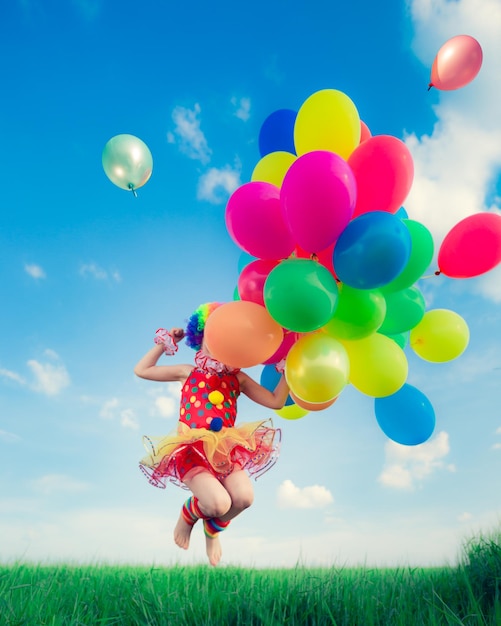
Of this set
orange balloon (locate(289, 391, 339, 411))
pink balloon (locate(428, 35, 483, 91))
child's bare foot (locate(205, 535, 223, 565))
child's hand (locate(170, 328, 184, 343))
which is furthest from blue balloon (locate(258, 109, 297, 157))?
child's bare foot (locate(205, 535, 223, 565))

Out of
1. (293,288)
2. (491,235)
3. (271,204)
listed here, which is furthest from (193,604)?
(491,235)

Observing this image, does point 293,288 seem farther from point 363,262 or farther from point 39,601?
point 39,601

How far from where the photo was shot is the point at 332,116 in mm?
2988

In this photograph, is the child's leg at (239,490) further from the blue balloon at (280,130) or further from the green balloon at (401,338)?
the blue balloon at (280,130)

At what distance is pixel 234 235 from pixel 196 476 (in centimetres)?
142

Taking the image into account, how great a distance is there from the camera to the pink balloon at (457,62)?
373 cm

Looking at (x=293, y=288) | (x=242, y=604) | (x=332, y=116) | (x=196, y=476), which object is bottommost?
(x=242, y=604)

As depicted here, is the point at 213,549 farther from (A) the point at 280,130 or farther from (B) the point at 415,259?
(A) the point at 280,130

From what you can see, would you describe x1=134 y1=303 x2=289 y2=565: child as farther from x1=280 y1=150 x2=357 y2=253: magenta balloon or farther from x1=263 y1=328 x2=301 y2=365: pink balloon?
x1=280 y1=150 x2=357 y2=253: magenta balloon

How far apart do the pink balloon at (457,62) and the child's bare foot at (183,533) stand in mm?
3357

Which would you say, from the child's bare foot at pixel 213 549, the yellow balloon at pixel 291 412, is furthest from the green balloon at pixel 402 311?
the child's bare foot at pixel 213 549

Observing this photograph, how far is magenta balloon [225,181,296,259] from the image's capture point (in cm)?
274

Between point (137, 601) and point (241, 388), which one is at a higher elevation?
point (241, 388)

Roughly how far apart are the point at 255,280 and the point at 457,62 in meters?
2.13
